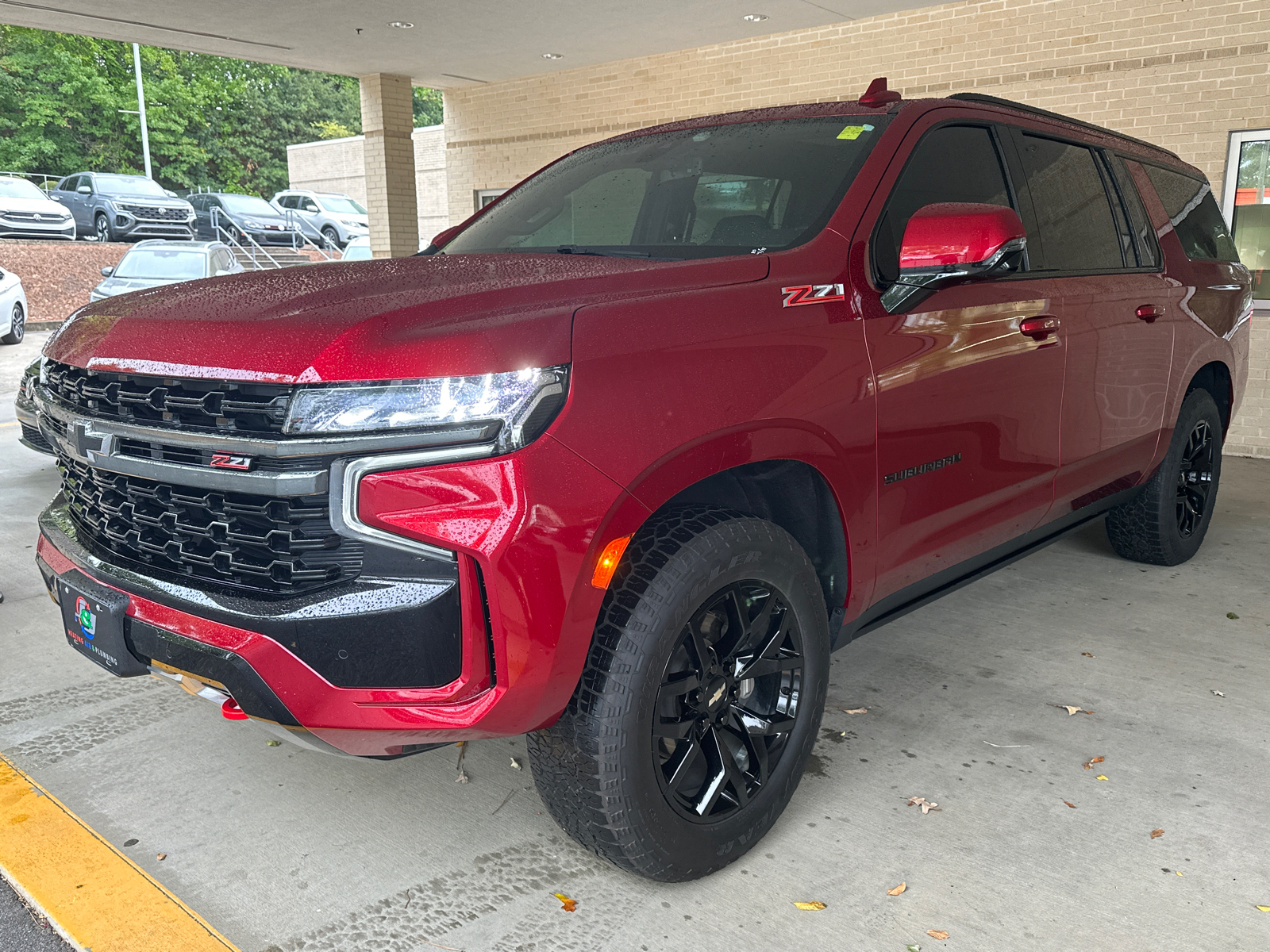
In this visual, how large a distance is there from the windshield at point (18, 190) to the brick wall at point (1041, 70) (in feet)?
59.9

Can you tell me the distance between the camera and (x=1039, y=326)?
10.6 ft

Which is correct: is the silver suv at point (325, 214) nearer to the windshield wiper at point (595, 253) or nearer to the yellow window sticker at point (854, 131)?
the windshield wiper at point (595, 253)

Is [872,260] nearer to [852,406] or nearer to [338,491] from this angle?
[852,406]

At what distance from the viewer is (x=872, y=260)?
2.72 metres

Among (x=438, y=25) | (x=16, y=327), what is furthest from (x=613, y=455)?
(x=16, y=327)

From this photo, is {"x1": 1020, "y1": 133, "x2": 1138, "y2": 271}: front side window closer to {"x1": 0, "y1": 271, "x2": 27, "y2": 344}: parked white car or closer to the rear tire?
the rear tire

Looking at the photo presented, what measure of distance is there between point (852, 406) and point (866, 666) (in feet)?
5.18

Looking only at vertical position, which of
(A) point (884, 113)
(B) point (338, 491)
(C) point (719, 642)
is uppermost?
(A) point (884, 113)

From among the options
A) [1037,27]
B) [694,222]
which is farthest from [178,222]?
[694,222]

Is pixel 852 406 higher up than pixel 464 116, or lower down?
lower down

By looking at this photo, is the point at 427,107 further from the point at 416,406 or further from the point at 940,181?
the point at 416,406

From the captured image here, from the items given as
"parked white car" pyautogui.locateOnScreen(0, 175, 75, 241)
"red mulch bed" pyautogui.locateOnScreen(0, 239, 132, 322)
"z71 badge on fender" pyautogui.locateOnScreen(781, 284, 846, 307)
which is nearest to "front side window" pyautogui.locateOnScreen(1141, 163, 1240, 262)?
"z71 badge on fender" pyautogui.locateOnScreen(781, 284, 846, 307)

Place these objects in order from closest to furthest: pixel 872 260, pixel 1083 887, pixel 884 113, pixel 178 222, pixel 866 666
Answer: pixel 1083 887 → pixel 872 260 → pixel 884 113 → pixel 866 666 → pixel 178 222

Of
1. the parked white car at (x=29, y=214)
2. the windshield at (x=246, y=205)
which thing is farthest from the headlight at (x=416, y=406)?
the windshield at (x=246, y=205)
